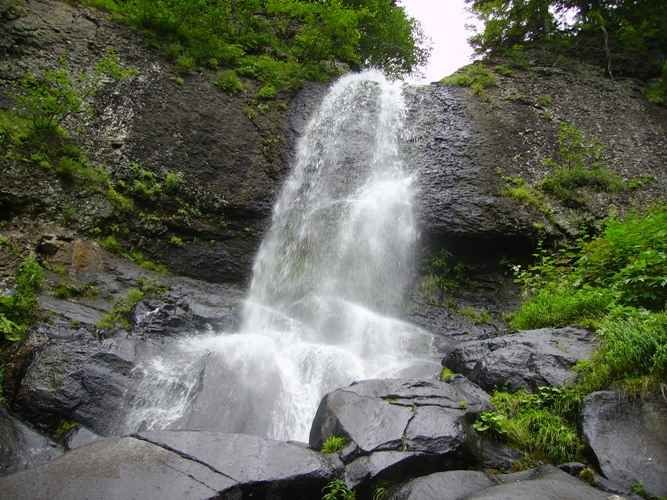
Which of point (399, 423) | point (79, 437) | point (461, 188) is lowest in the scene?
point (79, 437)

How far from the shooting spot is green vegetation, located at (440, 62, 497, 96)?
13.2 meters

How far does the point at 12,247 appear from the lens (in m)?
7.02

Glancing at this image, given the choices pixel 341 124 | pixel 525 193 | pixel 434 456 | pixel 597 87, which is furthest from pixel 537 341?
pixel 597 87

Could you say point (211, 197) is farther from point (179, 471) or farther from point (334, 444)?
point (179, 471)

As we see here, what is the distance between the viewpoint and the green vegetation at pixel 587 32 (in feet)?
48.2

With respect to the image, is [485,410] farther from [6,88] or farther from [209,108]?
[6,88]

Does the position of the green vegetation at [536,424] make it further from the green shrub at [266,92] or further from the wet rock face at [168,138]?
the green shrub at [266,92]

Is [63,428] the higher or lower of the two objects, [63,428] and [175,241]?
the lower

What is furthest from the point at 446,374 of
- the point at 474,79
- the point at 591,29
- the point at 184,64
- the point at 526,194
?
the point at 591,29

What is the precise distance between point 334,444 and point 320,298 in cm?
491

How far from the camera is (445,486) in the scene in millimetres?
3479

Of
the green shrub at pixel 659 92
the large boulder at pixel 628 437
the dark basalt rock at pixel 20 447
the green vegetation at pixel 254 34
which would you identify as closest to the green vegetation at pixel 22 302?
the dark basalt rock at pixel 20 447

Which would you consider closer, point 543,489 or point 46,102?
point 543,489

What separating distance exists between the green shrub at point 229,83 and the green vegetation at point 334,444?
1008 cm
